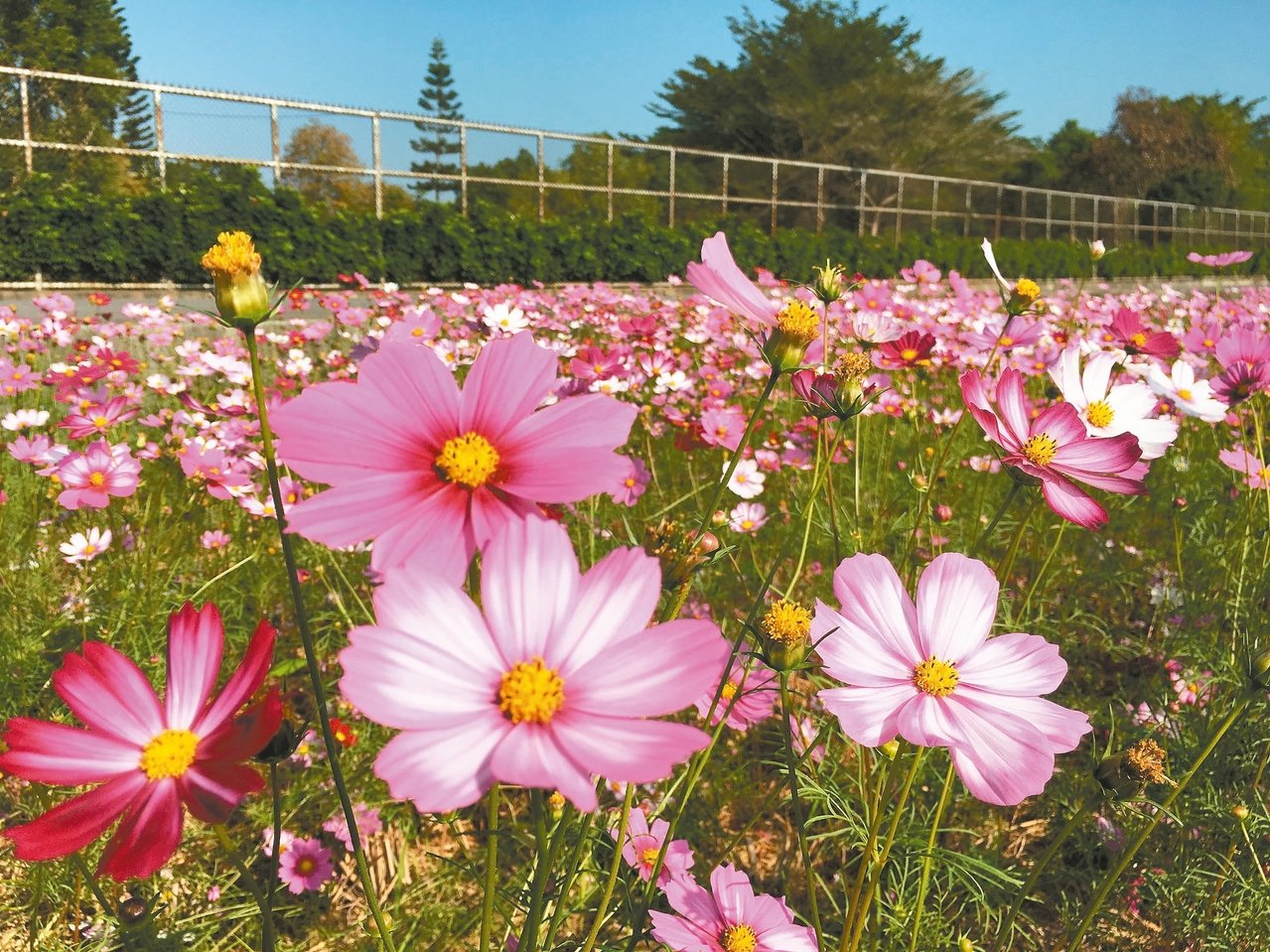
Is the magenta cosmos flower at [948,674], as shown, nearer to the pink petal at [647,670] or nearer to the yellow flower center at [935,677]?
the yellow flower center at [935,677]

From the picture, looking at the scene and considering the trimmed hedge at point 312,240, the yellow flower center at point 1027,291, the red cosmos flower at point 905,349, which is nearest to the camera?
the yellow flower center at point 1027,291

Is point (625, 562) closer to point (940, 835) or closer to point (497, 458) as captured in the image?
point (497, 458)

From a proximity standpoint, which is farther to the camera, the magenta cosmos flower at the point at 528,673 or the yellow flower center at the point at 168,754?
the yellow flower center at the point at 168,754

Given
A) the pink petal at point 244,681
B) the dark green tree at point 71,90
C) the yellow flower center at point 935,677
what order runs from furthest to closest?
the dark green tree at point 71,90 < the yellow flower center at point 935,677 < the pink petal at point 244,681

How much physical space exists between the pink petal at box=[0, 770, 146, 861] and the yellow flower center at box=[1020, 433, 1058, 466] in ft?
1.69

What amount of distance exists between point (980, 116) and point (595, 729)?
24264 mm

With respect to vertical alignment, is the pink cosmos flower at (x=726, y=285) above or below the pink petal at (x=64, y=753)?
above

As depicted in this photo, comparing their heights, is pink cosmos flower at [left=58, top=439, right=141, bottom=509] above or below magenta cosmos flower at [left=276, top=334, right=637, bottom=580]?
above

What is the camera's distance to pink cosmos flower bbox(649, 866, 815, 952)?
548mm

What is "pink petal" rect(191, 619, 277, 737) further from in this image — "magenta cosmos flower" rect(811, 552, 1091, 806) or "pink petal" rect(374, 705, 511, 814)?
"magenta cosmos flower" rect(811, 552, 1091, 806)

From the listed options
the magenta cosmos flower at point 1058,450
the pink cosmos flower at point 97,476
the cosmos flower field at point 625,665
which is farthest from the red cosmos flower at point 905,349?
the pink cosmos flower at point 97,476

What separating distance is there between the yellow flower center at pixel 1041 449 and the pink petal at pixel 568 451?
0.31 meters

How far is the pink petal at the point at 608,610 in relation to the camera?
1.00 feet

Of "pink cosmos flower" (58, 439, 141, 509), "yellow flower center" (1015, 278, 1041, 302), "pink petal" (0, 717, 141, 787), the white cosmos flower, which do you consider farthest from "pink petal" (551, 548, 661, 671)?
"pink cosmos flower" (58, 439, 141, 509)
